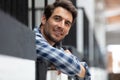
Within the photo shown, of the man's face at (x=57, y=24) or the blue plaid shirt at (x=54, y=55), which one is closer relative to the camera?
the blue plaid shirt at (x=54, y=55)

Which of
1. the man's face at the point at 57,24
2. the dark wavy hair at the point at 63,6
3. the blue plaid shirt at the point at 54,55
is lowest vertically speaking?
the blue plaid shirt at the point at 54,55

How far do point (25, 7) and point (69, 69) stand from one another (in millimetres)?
440

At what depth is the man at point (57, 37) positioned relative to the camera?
6.61ft

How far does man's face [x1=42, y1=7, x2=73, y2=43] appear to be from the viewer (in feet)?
7.41

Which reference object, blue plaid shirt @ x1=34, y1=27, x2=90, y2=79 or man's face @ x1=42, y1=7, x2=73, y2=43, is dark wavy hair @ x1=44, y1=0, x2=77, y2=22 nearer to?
man's face @ x1=42, y1=7, x2=73, y2=43

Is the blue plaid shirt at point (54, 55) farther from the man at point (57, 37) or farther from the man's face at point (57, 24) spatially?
the man's face at point (57, 24)

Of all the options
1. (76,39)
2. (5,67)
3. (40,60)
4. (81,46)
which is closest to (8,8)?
(5,67)

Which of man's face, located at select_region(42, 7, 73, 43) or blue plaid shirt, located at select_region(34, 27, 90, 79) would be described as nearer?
blue plaid shirt, located at select_region(34, 27, 90, 79)

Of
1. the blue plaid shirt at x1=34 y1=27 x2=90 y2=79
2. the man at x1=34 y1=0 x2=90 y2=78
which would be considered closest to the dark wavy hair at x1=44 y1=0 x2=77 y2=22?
the man at x1=34 y1=0 x2=90 y2=78

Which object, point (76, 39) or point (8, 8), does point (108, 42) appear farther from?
point (8, 8)

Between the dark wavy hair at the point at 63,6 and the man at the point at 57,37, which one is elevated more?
the dark wavy hair at the point at 63,6

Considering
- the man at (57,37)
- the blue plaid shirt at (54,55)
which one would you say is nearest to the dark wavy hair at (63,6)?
the man at (57,37)

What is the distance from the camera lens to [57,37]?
2270 mm

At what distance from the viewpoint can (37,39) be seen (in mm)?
2023
